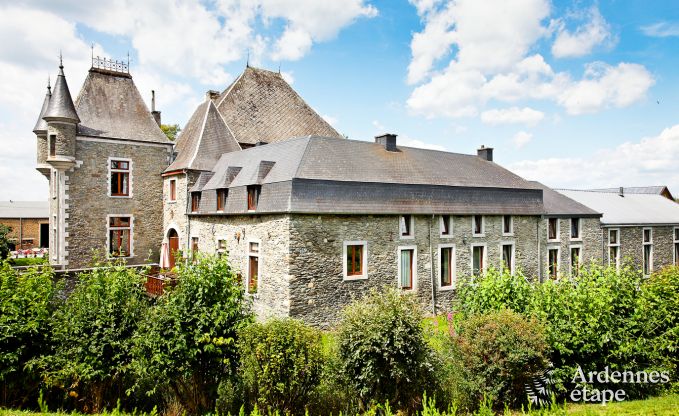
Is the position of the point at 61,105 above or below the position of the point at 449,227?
above

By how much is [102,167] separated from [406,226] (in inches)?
570

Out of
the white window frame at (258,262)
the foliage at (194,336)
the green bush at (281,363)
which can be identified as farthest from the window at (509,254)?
the foliage at (194,336)

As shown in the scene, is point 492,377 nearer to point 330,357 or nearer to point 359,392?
point 359,392

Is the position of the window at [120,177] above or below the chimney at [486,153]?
below

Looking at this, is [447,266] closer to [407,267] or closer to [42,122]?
[407,267]

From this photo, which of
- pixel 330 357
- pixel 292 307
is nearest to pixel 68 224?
pixel 292 307

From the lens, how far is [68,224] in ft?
65.3

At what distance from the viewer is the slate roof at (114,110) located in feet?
69.2

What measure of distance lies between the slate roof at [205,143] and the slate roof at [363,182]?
33.1 inches

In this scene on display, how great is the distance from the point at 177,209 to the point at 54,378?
13042mm

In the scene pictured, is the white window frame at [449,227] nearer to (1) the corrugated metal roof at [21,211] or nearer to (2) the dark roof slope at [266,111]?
(2) the dark roof slope at [266,111]

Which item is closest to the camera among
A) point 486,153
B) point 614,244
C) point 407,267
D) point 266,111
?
point 407,267

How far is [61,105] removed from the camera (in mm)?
19281

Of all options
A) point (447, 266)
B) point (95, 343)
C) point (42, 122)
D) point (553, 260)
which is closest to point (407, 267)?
point (447, 266)
